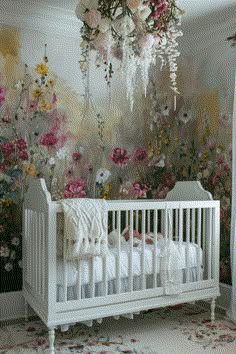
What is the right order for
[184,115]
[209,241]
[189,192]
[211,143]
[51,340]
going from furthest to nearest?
1. [184,115]
2. [211,143]
3. [189,192]
4. [209,241]
5. [51,340]

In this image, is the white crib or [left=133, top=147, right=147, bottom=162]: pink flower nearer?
the white crib

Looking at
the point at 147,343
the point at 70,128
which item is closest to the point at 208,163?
the point at 70,128

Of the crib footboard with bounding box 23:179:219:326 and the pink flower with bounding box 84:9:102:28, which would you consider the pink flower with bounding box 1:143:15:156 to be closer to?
the crib footboard with bounding box 23:179:219:326

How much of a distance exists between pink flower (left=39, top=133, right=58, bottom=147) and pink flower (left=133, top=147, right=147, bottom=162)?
76 cm

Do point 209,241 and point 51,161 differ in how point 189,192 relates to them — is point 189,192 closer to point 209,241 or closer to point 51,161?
point 209,241

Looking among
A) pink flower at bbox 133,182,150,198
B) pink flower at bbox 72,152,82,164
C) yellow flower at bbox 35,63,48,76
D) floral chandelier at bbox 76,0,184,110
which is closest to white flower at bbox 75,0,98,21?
floral chandelier at bbox 76,0,184,110

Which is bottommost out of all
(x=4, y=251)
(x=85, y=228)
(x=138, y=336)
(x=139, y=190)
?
(x=138, y=336)

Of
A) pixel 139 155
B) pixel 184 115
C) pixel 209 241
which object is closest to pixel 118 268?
pixel 209 241

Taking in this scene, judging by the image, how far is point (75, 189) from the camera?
3.17 meters

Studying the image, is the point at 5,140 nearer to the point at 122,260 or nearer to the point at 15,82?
the point at 15,82

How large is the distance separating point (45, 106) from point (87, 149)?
484mm

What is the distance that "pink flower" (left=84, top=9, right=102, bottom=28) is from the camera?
6.22 ft

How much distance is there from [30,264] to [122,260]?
0.65m

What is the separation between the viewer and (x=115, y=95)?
133 inches
